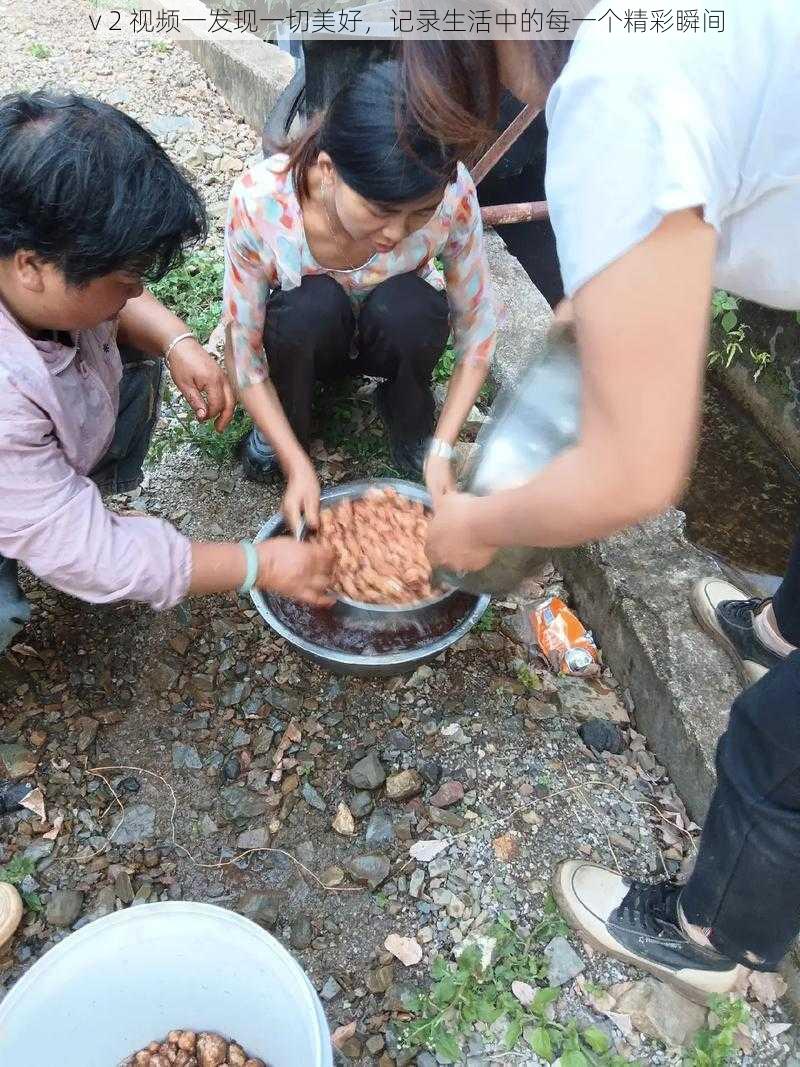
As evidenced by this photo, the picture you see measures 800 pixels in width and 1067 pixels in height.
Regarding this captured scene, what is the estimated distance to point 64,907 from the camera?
5.83ft

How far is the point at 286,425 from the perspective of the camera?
2.25 metres

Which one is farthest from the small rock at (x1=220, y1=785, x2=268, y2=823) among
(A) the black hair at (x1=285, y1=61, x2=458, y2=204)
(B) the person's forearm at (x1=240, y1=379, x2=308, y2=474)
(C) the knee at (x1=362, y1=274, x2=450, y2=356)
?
(A) the black hair at (x1=285, y1=61, x2=458, y2=204)

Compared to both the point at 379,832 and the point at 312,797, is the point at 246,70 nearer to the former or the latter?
the point at 312,797

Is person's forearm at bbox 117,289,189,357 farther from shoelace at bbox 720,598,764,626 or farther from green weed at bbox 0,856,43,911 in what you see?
shoelace at bbox 720,598,764,626

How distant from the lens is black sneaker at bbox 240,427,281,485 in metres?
2.65

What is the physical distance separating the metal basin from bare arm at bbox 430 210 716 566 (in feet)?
3.04

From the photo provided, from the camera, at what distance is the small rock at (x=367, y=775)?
6.57 feet

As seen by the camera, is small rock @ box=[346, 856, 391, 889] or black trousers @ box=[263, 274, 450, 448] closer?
small rock @ box=[346, 856, 391, 889]

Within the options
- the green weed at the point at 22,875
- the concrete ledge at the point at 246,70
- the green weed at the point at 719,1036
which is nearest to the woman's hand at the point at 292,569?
the green weed at the point at 22,875

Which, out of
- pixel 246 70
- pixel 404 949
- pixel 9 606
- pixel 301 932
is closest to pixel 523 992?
pixel 404 949

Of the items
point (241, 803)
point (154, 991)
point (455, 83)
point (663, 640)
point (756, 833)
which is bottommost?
point (241, 803)

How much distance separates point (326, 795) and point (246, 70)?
4.07 metres

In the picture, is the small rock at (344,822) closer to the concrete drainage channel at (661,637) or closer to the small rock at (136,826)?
the small rock at (136,826)

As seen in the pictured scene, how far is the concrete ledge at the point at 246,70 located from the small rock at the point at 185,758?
138 inches
